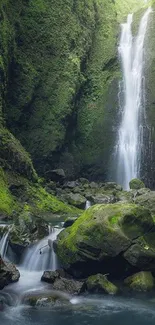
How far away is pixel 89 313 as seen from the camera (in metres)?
13.6

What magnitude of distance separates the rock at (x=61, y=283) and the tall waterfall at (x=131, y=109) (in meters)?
22.7

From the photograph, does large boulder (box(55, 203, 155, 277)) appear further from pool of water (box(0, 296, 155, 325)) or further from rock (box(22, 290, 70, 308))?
rock (box(22, 290, 70, 308))

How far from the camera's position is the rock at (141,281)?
1536cm

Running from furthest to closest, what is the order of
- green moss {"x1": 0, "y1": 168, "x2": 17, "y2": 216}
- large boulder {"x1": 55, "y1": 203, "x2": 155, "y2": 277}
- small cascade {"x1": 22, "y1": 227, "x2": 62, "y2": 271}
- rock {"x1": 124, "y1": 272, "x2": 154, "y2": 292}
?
green moss {"x1": 0, "y1": 168, "x2": 17, "y2": 216} < small cascade {"x1": 22, "y1": 227, "x2": 62, "y2": 271} < large boulder {"x1": 55, "y1": 203, "x2": 155, "y2": 277} < rock {"x1": 124, "y1": 272, "x2": 154, "y2": 292}

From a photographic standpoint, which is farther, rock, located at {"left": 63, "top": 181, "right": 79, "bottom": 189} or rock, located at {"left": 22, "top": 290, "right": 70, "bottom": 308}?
rock, located at {"left": 63, "top": 181, "right": 79, "bottom": 189}

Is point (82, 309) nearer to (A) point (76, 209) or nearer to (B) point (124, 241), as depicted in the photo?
(B) point (124, 241)

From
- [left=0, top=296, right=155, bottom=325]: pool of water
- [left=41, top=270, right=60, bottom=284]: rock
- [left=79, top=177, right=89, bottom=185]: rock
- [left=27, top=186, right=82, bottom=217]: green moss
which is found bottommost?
[left=0, top=296, right=155, bottom=325]: pool of water

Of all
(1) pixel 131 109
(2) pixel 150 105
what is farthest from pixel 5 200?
(2) pixel 150 105

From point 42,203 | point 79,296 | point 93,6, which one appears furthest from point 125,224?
point 93,6

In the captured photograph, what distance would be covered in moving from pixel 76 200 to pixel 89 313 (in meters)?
17.4

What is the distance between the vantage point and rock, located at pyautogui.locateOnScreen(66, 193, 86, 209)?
3057 centimetres

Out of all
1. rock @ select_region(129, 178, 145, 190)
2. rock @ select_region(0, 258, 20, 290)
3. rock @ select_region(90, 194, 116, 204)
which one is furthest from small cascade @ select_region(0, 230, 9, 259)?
rock @ select_region(129, 178, 145, 190)

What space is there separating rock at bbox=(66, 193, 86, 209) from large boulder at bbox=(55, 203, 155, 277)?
1362cm

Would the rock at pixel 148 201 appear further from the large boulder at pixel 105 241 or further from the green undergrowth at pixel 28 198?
the green undergrowth at pixel 28 198
